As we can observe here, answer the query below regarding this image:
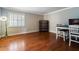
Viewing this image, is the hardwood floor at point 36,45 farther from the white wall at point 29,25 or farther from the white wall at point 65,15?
the white wall at point 29,25

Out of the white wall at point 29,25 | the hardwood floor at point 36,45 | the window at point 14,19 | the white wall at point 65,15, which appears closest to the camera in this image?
the hardwood floor at point 36,45

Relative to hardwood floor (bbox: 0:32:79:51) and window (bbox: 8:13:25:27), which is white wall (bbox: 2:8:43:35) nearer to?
window (bbox: 8:13:25:27)

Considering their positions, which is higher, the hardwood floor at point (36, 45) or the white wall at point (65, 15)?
the white wall at point (65, 15)

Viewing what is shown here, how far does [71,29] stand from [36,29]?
4256mm

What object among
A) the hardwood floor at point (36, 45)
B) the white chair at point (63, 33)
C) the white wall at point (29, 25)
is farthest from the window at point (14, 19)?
the white chair at point (63, 33)

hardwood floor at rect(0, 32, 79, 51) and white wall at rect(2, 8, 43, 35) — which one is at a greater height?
white wall at rect(2, 8, 43, 35)

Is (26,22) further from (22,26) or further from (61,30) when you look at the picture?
(61,30)

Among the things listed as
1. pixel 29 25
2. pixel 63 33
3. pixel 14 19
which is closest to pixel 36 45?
pixel 63 33

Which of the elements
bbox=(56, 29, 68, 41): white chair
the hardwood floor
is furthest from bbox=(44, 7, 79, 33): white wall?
the hardwood floor

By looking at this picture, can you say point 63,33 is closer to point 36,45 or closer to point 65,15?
point 65,15
